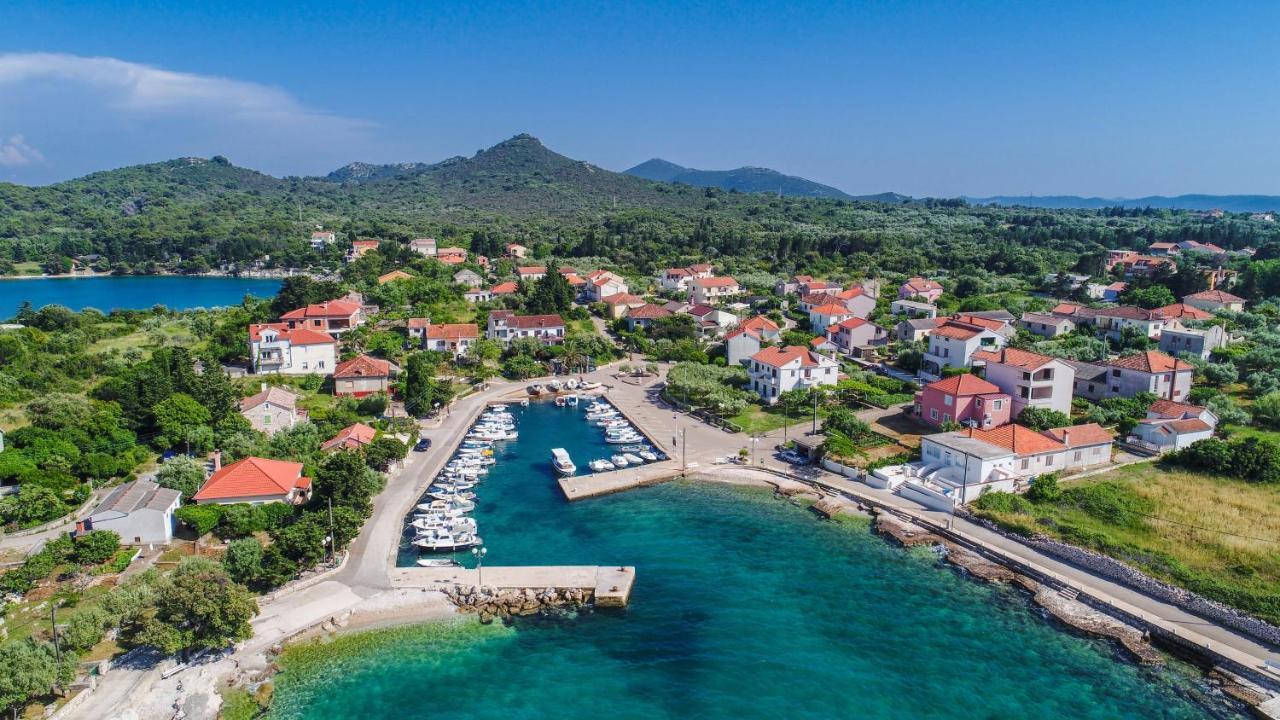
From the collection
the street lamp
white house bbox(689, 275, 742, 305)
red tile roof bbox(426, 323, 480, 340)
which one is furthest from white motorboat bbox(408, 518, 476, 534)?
white house bbox(689, 275, 742, 305)

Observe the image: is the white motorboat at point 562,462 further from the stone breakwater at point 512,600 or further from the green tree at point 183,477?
the green tree at point 183,477

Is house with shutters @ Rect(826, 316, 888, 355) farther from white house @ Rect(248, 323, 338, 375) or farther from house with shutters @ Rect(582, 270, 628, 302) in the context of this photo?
white house @ Rect(248, 323, 338, 375)

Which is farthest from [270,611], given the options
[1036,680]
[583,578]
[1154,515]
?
[1154,515]

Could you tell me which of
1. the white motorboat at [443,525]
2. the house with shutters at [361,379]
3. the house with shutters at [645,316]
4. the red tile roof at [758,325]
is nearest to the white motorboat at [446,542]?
the white motorboat at [443,525]

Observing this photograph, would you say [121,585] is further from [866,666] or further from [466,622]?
[866,666]

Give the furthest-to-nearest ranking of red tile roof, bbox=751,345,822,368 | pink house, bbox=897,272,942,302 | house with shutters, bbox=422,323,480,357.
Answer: pink house, bbox=897,272,942,302 < house with shutters, bbox=422,323,480,357 < red tile roof, bbox=751,345,822,368

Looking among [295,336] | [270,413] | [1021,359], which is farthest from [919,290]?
[270,413]
